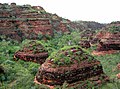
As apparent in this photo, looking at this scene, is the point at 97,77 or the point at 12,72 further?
the point at 12,72

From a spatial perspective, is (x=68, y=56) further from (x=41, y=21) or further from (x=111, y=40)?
(x=41, y=21)

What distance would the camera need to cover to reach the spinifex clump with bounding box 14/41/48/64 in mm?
41156

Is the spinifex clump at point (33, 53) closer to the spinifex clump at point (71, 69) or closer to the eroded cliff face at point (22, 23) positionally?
the spinifex clump at point (71, 69)

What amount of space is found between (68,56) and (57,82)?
219 cm

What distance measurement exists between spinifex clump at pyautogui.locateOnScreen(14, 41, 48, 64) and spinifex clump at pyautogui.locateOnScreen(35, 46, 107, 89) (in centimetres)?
1675

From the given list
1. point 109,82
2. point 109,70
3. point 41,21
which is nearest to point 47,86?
point 109,82

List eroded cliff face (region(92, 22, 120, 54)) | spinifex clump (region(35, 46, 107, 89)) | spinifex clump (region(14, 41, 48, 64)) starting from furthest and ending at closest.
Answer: eroded cliff face (region(92, 22, 120, 54)) < spinifex clump (region(14, 41, 48, 64)) < spinifex clump (region(35, 46, 107, 89))

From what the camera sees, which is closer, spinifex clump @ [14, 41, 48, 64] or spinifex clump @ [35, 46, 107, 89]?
spinifex clump @ [35, 46, 107, 89]

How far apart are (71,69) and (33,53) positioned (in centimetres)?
1863

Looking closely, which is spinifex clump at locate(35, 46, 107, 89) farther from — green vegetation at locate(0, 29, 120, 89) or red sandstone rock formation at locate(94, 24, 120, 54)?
red sandstone rock formation at locate(94, 24, 120, 54)

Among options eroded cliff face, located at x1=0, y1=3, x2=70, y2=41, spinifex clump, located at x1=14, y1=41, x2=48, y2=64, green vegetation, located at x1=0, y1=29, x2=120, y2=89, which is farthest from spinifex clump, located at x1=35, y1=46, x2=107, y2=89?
eroded cliff face, located at x1=0, y1=3, x2=70, y2=41

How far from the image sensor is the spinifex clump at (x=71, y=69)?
906 inches

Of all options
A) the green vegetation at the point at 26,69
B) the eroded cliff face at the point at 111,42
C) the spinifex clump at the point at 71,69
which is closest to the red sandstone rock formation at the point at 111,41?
the eroded cliff face at the point at 111,42

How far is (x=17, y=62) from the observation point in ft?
136
